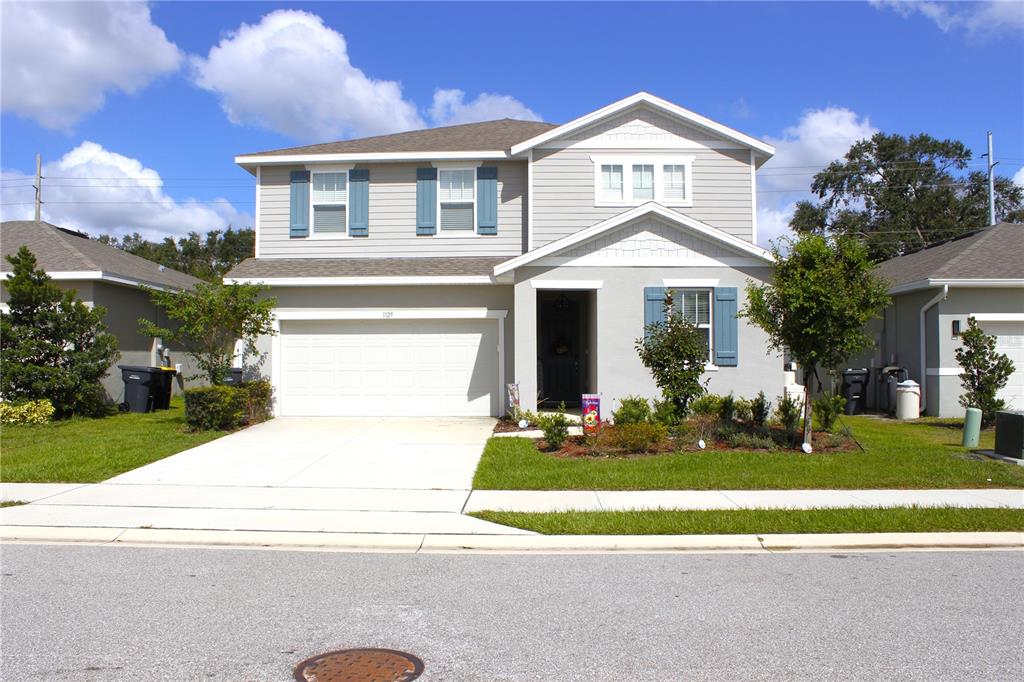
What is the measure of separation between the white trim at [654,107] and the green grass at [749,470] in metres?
7.77

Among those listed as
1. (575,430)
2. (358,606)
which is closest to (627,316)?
(575,430)

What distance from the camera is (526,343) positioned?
Result: 52.9ft

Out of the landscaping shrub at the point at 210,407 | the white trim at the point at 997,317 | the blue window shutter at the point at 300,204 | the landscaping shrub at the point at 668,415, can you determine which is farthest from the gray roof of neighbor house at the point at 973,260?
the landscaping shrub at the point at 210,407

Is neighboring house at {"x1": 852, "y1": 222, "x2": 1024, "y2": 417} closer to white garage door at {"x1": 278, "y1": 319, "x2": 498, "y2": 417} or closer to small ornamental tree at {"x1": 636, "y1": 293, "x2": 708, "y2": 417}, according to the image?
small ornamental tree at {"x1": 636, "y1": 293, "x2": 708, "y2": 417}

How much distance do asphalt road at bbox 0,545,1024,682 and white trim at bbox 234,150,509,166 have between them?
41.4 ft

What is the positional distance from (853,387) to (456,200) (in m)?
11.0

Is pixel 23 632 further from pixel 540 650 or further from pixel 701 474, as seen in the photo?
pixel 701 474

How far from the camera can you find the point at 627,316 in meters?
16.1

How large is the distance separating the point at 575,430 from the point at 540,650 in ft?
33.3

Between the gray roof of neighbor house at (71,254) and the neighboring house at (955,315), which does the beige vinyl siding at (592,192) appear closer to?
the neighboring house at (955,315)

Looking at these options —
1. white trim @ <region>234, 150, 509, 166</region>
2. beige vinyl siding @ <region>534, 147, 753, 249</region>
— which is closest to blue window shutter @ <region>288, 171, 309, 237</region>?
white trim @ <region>234, 150, 509, 166</region>

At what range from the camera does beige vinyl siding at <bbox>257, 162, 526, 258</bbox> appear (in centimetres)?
1884

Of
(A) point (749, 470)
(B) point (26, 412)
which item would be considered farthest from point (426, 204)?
(A) point (749, 470)

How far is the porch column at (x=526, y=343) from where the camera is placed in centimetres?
1605
